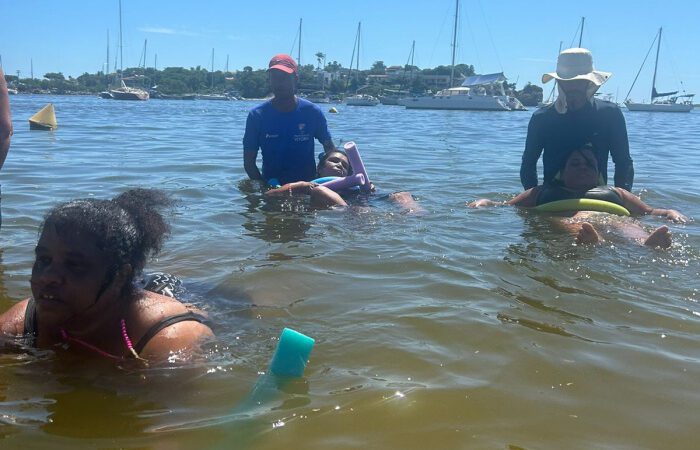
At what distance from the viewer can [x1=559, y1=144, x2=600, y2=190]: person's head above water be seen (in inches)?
249

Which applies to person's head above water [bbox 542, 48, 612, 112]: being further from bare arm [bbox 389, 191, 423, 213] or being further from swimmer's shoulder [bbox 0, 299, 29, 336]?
swimmer's shoulder [bbox 0, 299, 29, 336]

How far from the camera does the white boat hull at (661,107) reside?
63.7 meters

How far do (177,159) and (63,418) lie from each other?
363 inches

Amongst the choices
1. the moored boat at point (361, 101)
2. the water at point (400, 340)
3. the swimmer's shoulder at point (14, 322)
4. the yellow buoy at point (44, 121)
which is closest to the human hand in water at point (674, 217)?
the water at point (400, 340)

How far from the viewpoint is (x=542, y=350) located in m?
3.06

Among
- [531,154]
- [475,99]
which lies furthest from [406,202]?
[475,99]

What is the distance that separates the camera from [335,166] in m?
7.38

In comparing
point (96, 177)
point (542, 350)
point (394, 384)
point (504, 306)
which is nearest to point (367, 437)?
point (394, 384)

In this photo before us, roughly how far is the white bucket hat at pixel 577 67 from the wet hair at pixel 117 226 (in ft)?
15.2

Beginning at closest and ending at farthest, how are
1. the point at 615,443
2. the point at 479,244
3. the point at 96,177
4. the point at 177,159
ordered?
the point at 615,443
the point at 479,244
the point at 96,177
the point at 177,159

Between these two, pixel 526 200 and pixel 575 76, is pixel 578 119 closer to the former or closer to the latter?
pixel 575 76

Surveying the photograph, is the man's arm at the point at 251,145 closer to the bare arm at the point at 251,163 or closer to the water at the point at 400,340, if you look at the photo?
the bare arm at the point at 251,163

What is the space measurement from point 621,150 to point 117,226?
5.31 metres

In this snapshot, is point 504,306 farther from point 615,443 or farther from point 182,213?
point 182,213
